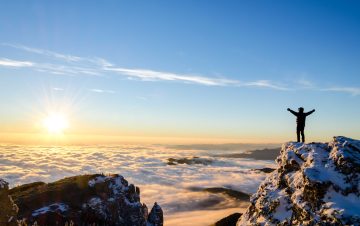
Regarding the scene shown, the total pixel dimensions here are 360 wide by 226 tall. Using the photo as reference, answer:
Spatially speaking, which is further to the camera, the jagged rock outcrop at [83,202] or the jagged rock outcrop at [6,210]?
the jagged rock outcrop at [83,202]

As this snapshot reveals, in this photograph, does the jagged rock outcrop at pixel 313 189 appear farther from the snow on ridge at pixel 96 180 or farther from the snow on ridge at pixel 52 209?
the snow on ridge at pixel 96 180

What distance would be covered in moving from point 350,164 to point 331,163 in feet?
1.67

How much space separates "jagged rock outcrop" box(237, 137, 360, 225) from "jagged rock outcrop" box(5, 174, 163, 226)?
49.5 feet

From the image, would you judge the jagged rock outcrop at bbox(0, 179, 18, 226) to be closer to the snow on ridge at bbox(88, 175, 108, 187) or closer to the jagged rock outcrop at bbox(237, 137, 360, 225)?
the jagged rock outcrop at bbox(237, 137, 360, 225)

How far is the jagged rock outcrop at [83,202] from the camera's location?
79.9 feet

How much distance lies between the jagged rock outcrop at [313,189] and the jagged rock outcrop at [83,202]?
15.1m

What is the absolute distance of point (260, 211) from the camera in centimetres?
1145

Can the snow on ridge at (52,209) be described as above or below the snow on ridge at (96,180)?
below

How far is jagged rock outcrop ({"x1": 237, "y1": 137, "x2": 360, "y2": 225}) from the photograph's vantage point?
9.33 m

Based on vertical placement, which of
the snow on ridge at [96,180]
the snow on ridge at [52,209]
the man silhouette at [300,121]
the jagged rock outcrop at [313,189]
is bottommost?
the snow on ridge at [52,209]

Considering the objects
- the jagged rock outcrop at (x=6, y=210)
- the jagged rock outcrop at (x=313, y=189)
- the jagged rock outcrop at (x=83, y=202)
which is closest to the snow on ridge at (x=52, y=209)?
the jagged rock outcrop at (x=83, y=202)

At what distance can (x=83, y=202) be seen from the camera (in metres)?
26.5

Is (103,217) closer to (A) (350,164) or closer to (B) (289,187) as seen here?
(B) (289,187)

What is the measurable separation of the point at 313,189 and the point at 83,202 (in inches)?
797
